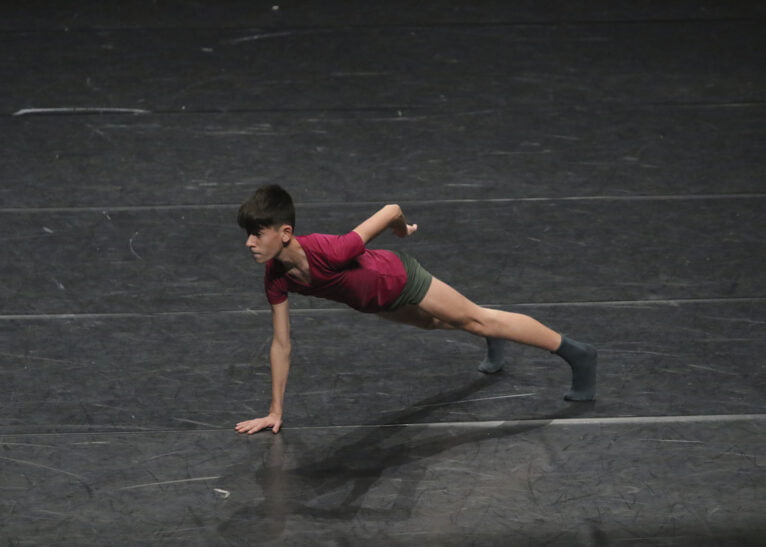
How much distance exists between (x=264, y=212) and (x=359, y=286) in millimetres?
340

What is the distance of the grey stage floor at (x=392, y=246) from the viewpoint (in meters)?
3.13

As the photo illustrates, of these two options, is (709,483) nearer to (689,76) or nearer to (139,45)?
(689,76)

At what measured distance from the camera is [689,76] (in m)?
6.07

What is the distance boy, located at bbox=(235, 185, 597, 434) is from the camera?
3.08 metres

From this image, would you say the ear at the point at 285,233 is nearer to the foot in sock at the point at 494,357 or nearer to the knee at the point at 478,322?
the knee at the point at 478,322

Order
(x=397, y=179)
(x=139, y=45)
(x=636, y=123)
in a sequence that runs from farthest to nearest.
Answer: (x=139, y=45) → (x=636, y=123) → (x=397, y=179)

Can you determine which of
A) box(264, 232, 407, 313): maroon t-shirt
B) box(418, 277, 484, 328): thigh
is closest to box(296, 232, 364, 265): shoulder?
box(264, 232, 407, 313): maroon t-shirt

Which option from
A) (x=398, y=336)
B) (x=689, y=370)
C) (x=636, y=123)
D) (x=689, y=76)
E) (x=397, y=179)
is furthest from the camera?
(x=689, y=76)

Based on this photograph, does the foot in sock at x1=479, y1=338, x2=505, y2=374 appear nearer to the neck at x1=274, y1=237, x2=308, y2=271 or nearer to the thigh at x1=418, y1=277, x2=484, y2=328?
the thigh at x1=418, y1=277, x2=484, y2=328

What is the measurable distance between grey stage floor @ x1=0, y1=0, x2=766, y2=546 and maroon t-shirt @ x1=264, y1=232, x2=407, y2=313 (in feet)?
1.47

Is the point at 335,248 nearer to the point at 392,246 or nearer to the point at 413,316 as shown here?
the point at 413,316

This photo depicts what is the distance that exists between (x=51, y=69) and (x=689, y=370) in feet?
12.9

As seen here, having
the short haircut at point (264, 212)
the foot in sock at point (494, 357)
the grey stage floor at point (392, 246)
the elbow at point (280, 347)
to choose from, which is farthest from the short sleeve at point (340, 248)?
the foot in sock at point (494, 357)

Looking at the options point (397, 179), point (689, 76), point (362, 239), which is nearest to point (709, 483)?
point (362, 239)
